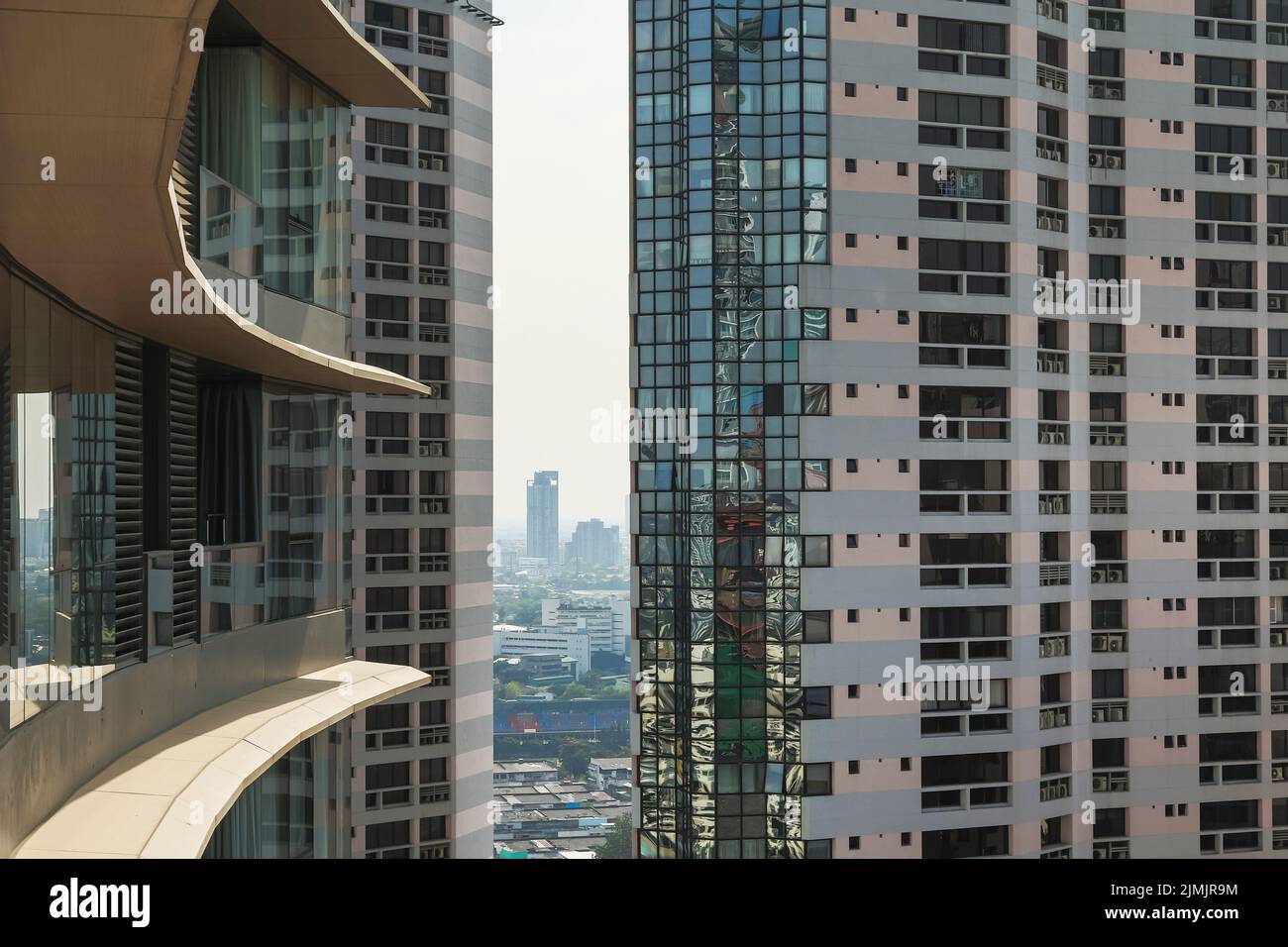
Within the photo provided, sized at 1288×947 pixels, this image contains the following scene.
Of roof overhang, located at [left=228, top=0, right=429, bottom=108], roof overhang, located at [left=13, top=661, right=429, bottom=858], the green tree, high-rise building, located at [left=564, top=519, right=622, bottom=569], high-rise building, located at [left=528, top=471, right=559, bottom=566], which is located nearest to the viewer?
roof overhang, located at [left=13, top=661, right=429, bottom=858]

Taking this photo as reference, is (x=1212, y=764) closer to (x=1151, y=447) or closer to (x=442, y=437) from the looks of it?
(x=1151, y=447)

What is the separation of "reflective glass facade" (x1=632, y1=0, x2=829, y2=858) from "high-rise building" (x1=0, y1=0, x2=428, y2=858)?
18.2 meters

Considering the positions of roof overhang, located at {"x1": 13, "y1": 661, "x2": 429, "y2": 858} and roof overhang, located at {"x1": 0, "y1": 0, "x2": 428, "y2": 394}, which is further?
roof overhang, located at {"x1": 13, "y1": 661, "x2": 429, "y2": 858}

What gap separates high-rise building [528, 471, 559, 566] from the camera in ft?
204

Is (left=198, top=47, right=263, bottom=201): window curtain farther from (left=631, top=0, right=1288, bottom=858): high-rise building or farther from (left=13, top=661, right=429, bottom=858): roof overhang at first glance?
(left=631, top=0, right=1288, bottom=858): high-rise building

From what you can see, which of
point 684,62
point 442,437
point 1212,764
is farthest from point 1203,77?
point 442,437

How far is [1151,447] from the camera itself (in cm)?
3359

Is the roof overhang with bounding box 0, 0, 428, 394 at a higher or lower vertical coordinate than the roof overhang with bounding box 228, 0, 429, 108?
lower

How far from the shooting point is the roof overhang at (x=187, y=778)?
6918mm

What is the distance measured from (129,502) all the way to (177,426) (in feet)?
3.69

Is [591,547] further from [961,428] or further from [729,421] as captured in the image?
[961,428]

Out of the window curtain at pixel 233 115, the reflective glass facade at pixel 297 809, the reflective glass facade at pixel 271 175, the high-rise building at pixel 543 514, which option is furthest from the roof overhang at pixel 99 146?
the high-rise building at pixel 543 514

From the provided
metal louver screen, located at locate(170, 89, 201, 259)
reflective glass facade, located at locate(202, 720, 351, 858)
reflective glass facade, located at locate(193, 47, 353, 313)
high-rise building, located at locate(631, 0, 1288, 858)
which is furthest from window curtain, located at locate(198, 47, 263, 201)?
high-rise building, located at locate(631, 0, 1288, 858)

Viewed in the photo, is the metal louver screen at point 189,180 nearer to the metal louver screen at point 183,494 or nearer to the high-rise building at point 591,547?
the metal louver screen at point 183,494
